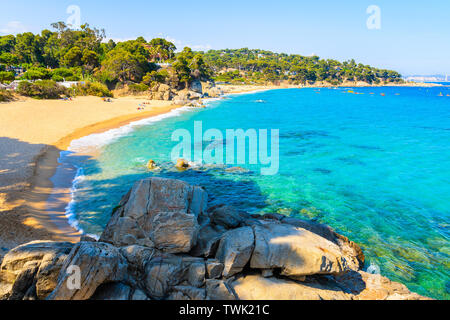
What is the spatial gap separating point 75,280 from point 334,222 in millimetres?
13298

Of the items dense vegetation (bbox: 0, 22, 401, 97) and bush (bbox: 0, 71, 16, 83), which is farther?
dense vegetation (bbox: 0, 22, 401, 97)

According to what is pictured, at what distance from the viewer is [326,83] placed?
190 meters

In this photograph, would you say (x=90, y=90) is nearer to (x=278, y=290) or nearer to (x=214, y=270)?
(x=214, y=270)

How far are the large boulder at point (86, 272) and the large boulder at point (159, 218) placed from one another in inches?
76.0

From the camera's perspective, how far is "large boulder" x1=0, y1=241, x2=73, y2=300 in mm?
6297

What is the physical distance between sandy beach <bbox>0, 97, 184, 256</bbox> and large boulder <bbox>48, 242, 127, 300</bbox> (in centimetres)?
589

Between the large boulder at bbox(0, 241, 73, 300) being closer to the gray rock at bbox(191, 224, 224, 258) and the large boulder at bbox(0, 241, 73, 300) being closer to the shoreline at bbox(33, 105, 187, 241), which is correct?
the gray rock at bbox(191, 224, 224, 258)

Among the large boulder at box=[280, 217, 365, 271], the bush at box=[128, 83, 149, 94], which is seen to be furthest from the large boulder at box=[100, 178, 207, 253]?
the bush at box=[128, 83, 149, 94]

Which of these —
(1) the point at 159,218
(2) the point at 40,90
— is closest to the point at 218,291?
(1) the point at 159,218

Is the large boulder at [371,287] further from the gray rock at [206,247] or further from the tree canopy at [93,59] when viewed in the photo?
the tree canopy at [93,59]
